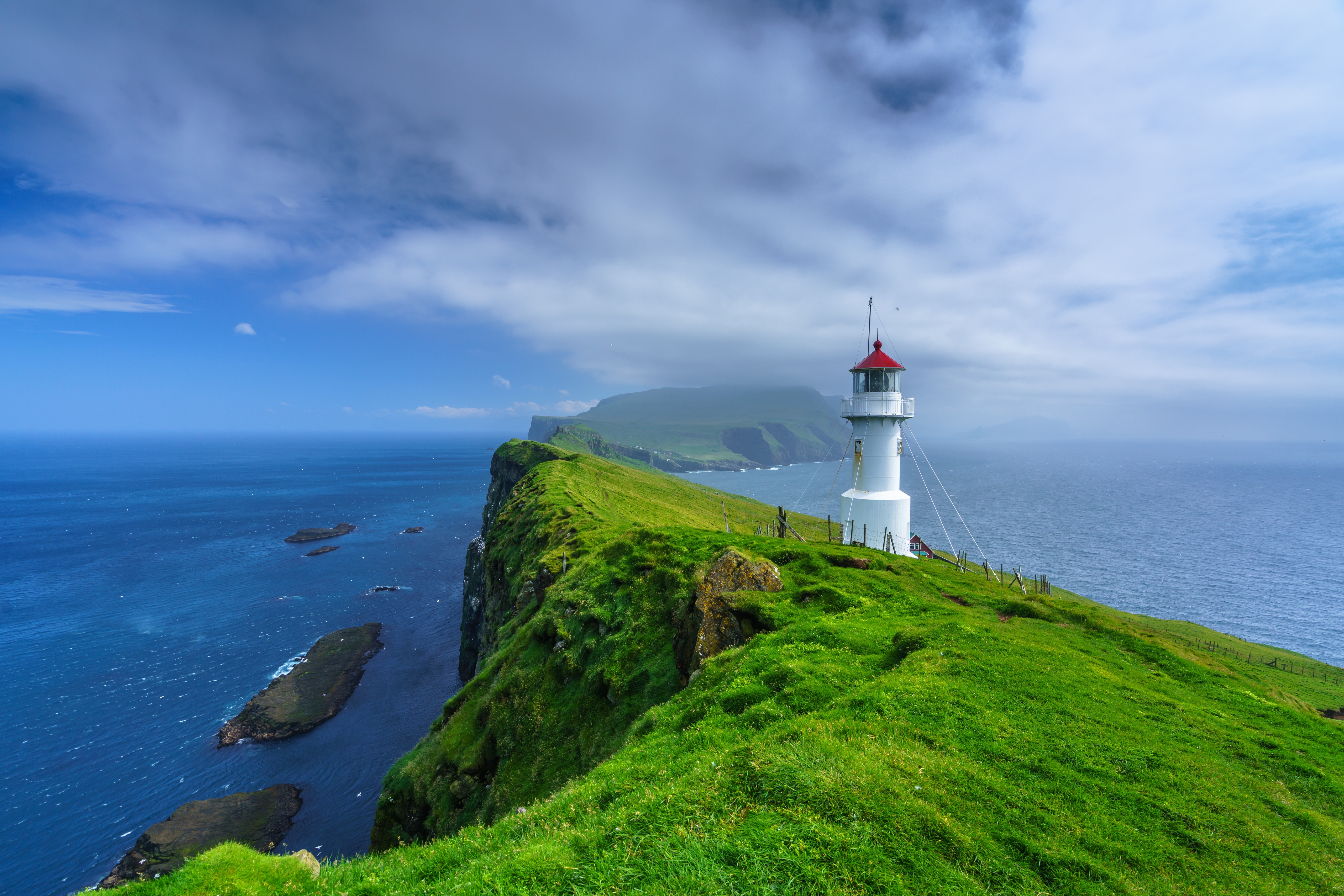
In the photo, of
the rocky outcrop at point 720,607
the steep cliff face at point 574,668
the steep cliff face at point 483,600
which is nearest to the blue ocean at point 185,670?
the steep cliff face at point 483,600

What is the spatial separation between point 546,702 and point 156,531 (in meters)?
161

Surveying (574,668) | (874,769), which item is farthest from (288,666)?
(874,769)

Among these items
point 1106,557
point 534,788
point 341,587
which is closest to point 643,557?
point 534,788

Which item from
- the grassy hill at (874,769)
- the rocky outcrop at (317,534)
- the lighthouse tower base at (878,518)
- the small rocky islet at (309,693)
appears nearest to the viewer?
the grassy hill at (874,769)

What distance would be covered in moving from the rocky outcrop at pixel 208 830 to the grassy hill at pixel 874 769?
24417 millimetres

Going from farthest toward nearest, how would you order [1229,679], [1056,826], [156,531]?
[156,531], [1229,679], [1056,826]

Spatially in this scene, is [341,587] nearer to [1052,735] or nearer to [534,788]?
[534,788]

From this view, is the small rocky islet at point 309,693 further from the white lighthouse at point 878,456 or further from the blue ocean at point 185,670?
the white lighthouse at point 878,456

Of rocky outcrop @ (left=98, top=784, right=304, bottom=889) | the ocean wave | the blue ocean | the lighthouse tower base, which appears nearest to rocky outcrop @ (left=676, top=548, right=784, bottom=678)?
the lighthouse tower base

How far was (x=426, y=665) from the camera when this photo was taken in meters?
62.0

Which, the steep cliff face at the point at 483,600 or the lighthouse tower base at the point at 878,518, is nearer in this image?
the lighthouse tower base at the point at 878,518

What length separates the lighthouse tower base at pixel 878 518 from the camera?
3531 centimetres

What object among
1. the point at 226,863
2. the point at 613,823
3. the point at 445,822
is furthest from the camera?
the point at 445,822

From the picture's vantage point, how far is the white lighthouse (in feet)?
115
